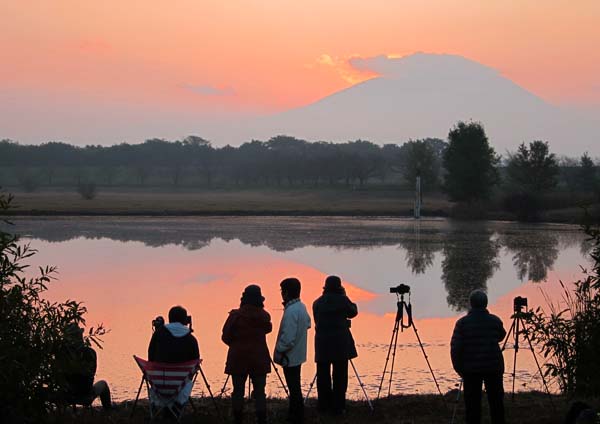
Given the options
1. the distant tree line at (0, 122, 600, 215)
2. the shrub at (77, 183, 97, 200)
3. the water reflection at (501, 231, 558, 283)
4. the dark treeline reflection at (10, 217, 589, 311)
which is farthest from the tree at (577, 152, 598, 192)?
the shrub at (77, 183, 97, 200)

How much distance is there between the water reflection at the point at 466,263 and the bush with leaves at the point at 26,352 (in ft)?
42.5

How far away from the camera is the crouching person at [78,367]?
306 inches

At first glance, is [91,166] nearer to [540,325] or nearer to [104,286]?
[104,286]

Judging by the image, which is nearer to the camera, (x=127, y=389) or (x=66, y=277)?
(x=127, y=389)

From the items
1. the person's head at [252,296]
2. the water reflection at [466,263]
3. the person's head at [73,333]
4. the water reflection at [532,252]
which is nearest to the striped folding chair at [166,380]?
the person's head at [73,333]

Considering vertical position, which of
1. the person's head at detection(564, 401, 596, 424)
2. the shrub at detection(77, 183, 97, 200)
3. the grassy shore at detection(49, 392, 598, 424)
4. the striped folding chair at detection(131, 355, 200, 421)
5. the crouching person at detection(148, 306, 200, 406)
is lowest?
the grassy shore at detection(49, 392, 598, 424)

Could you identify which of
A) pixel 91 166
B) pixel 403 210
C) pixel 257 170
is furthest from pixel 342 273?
pixel 91 166

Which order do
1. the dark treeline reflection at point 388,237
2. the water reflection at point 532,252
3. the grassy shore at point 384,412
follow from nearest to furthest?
the grassy shore at point 384,412, the water reflection at point 532,252, the dark treeline reflection at point 388,237

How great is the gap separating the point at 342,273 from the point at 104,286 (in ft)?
25.7

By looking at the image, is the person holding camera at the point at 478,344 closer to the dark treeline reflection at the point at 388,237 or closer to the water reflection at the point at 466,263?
the water reflection at the point at 466,263

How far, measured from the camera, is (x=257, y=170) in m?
140

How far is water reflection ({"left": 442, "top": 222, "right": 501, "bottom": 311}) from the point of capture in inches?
884

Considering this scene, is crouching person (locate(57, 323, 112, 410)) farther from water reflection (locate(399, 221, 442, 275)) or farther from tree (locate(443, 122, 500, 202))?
tree (locate(443, 122, 500, 202))

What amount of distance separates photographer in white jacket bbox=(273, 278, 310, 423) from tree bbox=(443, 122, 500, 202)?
65955 mm
